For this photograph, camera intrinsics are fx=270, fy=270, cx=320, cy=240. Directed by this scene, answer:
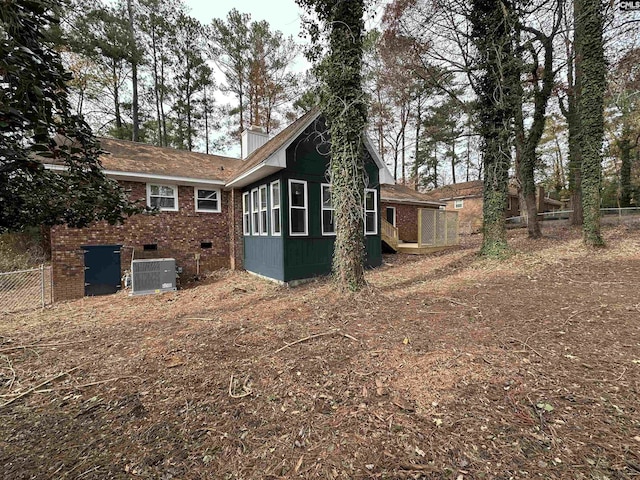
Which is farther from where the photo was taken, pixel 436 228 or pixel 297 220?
pixel 436 228

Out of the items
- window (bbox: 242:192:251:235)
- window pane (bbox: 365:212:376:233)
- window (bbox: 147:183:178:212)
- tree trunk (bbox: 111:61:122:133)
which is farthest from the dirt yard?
tree trunk (bbox: 111:61:122:133)

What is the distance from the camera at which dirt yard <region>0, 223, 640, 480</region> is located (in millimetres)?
1882

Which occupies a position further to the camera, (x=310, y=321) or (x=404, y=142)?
(x=404, y=142)

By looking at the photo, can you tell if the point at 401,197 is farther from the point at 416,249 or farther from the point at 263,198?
the point at 263,198

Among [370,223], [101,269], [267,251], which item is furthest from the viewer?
[370,223]

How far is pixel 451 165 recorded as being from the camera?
30422 mm

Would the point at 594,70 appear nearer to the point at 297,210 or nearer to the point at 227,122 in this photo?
the point at 297,210

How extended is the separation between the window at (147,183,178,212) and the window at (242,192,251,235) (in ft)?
7.65

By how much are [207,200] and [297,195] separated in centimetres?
424

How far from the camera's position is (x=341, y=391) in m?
2.66

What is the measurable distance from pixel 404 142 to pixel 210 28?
17.3m

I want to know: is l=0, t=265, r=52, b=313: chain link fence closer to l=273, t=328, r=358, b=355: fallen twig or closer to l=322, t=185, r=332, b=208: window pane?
Answer: l=273, t=328, r=358, b=355: fallen twig

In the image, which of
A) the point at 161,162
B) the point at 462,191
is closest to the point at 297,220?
the point at 161,162

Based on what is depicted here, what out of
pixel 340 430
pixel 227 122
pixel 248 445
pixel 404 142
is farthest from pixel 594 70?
pixel 227 122
